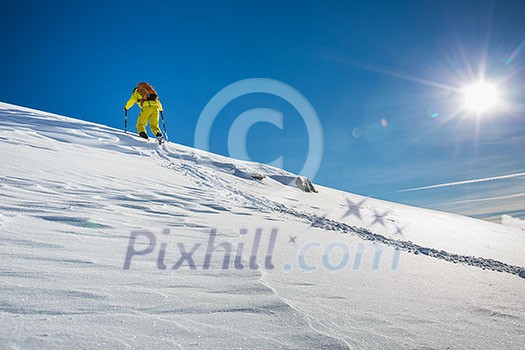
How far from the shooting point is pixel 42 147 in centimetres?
700

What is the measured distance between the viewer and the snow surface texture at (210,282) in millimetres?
1542

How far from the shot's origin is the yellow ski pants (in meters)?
12.3

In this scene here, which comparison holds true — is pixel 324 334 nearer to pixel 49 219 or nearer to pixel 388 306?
pixel 388 306

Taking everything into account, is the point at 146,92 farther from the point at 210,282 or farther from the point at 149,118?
the point at 210,282

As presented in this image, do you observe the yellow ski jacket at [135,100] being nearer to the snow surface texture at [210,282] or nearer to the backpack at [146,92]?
the backpack at [146,92]

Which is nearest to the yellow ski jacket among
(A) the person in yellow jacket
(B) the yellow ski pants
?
(A) the person in yellow jacket

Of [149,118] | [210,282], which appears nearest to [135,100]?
[149,118]

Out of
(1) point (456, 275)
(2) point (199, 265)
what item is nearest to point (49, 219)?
(2) point (199, 265)

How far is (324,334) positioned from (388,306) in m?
0.71

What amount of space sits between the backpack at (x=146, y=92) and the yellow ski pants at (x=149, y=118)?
0.77 feet

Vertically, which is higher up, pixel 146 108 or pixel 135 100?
pixel 135 100

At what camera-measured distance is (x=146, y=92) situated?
40.7 feet

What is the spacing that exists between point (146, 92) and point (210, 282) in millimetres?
11712

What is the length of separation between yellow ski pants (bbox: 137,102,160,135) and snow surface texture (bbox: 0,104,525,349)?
770 centimetres
